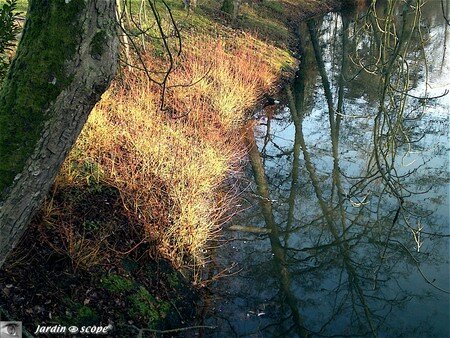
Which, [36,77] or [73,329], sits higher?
[36,77]

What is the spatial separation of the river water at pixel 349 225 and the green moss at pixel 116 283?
0.97 m

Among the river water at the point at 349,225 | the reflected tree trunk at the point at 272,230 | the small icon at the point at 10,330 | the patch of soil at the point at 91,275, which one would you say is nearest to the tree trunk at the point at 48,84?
the small icon at the point at 10,330

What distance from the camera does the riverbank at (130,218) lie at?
4027 millimetres

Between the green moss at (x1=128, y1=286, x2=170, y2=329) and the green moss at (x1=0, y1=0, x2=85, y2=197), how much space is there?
248 cm

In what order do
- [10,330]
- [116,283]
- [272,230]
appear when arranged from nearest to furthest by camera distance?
[10,330] → [116,283] → [272,230]

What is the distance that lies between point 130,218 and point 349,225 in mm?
3169

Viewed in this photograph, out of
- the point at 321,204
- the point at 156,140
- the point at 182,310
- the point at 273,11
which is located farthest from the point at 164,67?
the point at 273,11

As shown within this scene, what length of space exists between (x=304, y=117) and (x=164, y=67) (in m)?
3.69

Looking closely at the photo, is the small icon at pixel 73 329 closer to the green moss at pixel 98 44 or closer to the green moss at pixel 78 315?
the green moss at pixel 78 315

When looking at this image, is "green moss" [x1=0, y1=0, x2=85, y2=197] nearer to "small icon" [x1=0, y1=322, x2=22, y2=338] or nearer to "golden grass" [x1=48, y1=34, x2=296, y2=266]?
"small icon" [x1=0, y1=322, x2=22, y2=338]

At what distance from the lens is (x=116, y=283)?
443cm

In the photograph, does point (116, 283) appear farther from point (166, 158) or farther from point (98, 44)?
point (98, 44)

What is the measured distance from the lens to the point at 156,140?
614 centimetres

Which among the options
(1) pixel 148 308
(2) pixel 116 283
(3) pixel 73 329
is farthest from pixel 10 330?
(1) pixel 148 308
